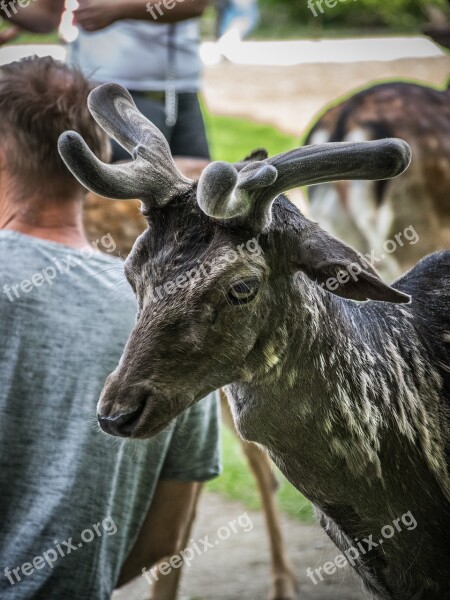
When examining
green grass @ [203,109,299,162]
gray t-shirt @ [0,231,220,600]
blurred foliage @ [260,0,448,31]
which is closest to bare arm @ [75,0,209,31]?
gray t-shirt @ [0,231,220,600]

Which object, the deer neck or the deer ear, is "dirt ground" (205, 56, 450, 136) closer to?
the deer neck

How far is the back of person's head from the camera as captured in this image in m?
3.27

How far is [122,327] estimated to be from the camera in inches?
128

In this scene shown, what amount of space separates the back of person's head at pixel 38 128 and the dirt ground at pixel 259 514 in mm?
1588

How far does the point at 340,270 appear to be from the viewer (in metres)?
2.51

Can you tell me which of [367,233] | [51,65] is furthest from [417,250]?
[51,65]

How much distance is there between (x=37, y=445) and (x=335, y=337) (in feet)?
3.61

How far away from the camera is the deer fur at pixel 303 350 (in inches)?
96.3

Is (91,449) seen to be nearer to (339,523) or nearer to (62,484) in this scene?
(62,484)

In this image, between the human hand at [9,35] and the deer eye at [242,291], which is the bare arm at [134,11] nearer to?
the human hand at [9,35]

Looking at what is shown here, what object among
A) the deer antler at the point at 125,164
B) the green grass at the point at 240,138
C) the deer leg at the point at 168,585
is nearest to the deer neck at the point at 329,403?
the deer antler at the point at 125,164

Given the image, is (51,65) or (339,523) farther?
(51,65)

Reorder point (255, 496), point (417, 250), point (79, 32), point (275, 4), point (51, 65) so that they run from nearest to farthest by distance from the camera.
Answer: point (51, 65) → point (79, 32) → point (255, 496) → point (417, 250) → point (275, 4)

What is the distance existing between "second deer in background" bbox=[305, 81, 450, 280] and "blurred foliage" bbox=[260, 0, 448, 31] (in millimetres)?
15457
